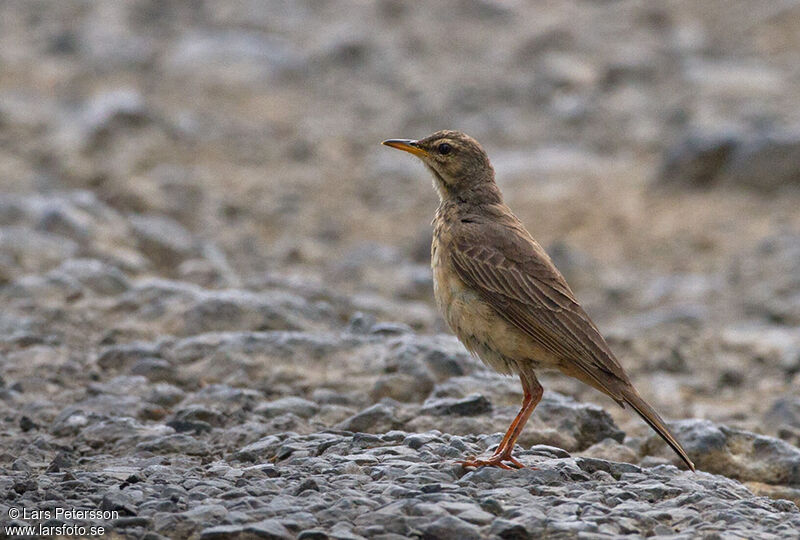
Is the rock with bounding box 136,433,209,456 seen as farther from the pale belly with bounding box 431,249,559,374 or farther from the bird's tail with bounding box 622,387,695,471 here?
the bird's tail with bounding box 622,387,695,471

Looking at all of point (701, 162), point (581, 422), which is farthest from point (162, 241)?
point (701, 162)

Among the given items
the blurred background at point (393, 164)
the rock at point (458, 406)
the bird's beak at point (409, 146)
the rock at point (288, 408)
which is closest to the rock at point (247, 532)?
the rock at point (288, 408)

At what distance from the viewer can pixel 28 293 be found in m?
10.4

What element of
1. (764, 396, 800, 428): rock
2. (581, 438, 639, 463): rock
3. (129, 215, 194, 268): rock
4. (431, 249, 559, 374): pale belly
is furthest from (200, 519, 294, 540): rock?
(129, 215, 194, 268): rock

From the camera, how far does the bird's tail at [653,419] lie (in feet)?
21.5

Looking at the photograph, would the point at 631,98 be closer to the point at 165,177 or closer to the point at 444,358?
the point at 165,177

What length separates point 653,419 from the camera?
6680 millimetres

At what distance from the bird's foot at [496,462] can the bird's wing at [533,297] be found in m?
0.75

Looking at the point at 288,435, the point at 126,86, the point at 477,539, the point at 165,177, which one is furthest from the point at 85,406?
the point at 126,86

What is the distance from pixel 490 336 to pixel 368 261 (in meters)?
6.23

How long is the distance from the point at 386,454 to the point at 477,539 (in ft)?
4.40

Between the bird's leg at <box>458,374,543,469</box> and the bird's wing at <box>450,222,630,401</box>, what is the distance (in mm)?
248

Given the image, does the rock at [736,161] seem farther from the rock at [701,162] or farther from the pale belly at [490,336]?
the pale belly at [490,336]

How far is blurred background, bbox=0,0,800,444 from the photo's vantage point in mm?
11164
